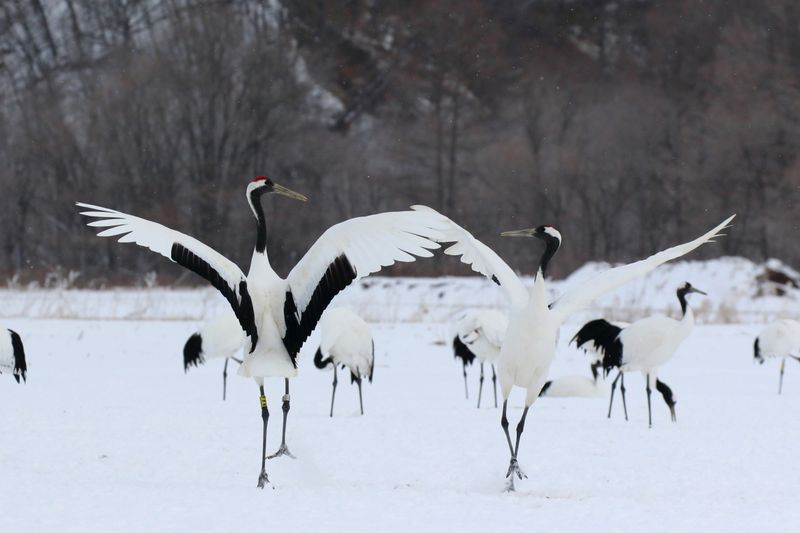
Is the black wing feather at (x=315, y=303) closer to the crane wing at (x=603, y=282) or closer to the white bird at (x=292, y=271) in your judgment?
the white bird at (x=292, y=271)

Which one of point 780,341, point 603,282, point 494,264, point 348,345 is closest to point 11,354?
point 348,345

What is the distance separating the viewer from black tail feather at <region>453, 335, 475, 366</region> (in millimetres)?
10758

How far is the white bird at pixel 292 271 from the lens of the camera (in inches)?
249

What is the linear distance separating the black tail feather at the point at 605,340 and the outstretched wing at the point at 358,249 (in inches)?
143

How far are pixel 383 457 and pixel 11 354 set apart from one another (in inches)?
122

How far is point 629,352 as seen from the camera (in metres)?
9.58

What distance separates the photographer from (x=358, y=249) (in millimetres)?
6332

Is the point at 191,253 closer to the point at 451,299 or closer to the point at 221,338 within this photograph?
the point at 221,338

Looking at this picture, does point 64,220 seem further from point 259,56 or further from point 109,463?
point 109,463

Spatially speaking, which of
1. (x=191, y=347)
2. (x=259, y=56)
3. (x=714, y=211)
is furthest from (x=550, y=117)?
(x=191, y=347)

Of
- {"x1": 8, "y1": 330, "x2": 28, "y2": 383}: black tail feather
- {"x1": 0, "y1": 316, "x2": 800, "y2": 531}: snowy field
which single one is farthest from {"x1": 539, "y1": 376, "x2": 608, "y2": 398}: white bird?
{"x1": 8, "y1": 330, "x2": 28, "y2": 383}: black tail feather

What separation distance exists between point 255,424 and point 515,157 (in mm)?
26430

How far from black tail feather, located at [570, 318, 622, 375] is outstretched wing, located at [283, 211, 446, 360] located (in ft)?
11.9

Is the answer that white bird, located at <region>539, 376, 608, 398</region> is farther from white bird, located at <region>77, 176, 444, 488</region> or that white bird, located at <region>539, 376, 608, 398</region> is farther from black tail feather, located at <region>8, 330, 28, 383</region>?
white bird, located at <region>77, 176, 444, 488</region>
